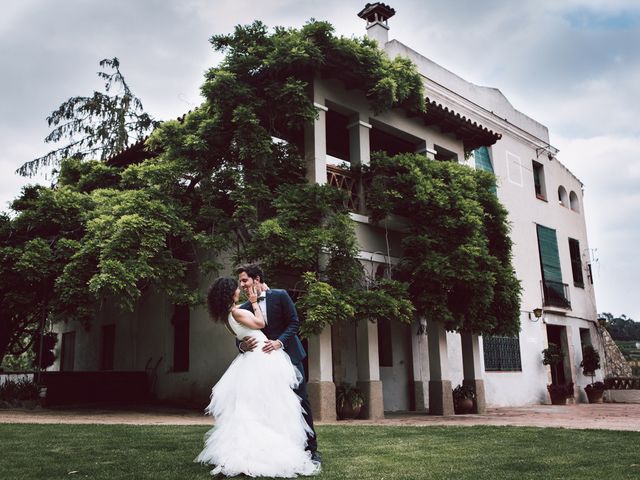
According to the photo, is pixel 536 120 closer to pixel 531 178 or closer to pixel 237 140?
pixel 531 178

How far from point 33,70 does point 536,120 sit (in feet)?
53.8

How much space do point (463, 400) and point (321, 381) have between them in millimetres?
4276

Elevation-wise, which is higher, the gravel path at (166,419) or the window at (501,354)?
the window at (501,354)

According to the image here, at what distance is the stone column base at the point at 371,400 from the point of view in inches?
445

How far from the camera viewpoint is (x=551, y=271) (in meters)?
20.3

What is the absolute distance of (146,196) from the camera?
11.2 m

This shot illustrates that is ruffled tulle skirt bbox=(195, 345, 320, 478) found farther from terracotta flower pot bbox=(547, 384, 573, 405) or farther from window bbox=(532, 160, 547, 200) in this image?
window bbox=(532, 160, 547, 200)

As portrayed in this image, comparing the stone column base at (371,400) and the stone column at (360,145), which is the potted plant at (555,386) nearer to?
the stone column base at (371,400)

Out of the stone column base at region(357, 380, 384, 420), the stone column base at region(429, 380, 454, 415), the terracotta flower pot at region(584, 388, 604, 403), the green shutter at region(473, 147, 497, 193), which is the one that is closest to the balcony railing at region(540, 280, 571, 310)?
the terracotta flower pot at region(584, 388, 604, 403)

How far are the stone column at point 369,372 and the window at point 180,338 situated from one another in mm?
4356

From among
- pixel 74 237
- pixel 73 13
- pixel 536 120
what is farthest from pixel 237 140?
pixel 536 120

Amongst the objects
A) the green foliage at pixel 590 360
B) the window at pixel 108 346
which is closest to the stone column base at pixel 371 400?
the window at pixel 108 346

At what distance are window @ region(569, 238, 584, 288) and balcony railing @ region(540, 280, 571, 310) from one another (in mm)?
1278

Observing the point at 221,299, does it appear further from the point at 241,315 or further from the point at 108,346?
the point at 108,346
